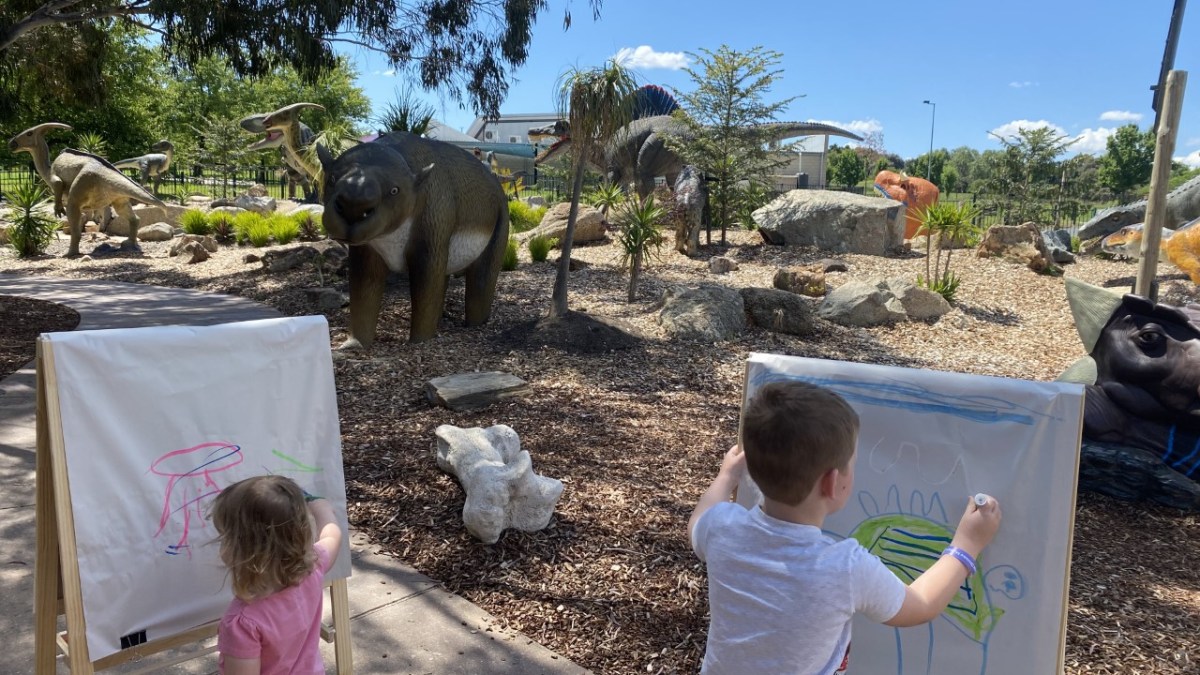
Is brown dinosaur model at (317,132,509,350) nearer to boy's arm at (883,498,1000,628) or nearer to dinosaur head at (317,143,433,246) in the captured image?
dinosaur head at (317,143,433,246)

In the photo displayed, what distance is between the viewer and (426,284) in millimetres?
6324

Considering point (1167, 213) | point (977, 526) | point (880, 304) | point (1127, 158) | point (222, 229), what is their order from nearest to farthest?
point (977, 526), point (880, 304), point (1167, 213), point (222, 229), point (1127, 158)

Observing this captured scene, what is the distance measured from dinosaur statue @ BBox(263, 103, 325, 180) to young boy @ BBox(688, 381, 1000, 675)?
378 inches

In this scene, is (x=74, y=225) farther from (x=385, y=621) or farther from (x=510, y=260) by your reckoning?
(x=385, y=621)

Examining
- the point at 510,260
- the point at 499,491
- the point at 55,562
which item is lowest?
the point at 499,491

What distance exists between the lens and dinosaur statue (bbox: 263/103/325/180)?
10.0 metres

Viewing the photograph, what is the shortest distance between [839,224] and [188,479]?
37.9 feet

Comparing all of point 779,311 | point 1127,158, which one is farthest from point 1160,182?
point 1127,158

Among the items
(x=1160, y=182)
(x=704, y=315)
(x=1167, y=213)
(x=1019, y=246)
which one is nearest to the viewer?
(x=1160, y=182)

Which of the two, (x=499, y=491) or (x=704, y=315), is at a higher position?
(x=704, y=315)

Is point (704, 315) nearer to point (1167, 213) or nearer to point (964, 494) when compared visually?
point (964, 494)

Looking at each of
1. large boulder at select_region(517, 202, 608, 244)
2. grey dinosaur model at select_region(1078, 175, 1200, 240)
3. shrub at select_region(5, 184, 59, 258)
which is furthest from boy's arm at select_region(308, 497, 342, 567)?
grey dinosaur model at select_region(1078, 175, 1200, 240)

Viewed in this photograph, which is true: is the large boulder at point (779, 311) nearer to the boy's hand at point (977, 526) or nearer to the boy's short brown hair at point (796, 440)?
the boy's hand at point (977, 526)

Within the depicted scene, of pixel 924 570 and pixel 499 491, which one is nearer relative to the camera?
pixel 924 570
